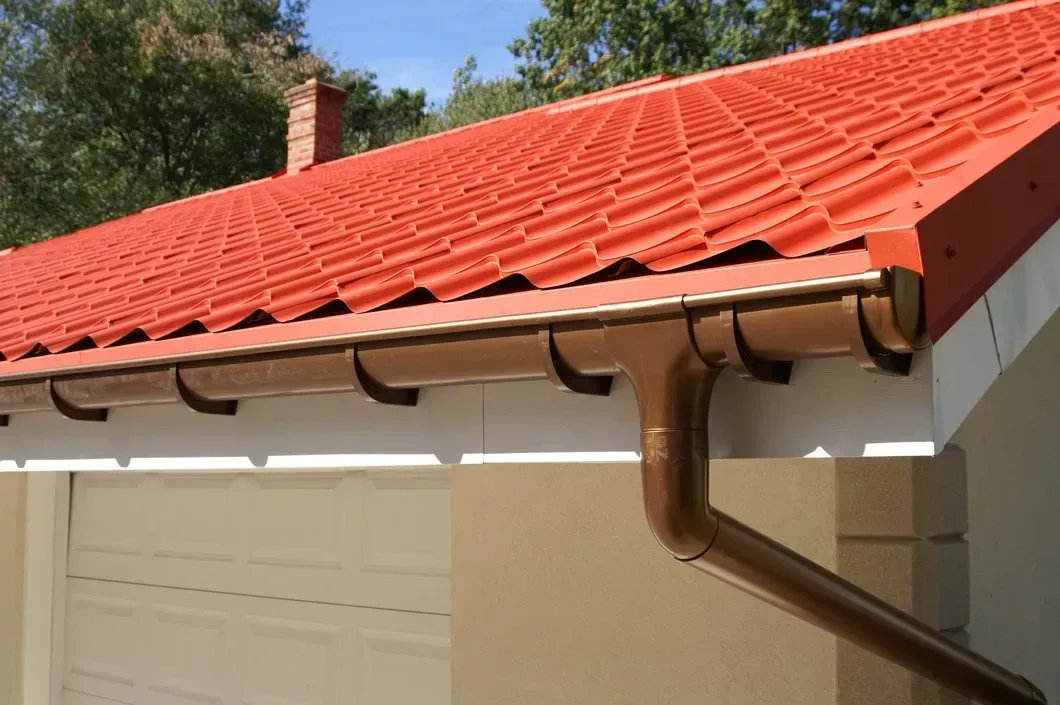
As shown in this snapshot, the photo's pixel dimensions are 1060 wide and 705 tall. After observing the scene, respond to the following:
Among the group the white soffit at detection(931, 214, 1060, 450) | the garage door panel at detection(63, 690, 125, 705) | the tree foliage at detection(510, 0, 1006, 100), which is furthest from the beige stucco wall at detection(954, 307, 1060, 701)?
the tree foliage at detection(510, 0, 1006, 100)

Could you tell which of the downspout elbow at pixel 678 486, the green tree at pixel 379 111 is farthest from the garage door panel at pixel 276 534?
the green tree at pixel 379 111

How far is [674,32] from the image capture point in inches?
893

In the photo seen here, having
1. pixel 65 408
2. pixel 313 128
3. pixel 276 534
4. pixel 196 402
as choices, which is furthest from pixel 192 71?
pixel 196 402

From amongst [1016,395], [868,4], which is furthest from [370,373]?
[868,4]

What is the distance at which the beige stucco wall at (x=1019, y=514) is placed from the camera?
3.92 meters

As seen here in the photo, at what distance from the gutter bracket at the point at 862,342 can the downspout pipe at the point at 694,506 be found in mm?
309

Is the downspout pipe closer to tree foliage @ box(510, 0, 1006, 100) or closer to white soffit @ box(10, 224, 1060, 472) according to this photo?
white soffit @ box(10, 224, 1060, 472)

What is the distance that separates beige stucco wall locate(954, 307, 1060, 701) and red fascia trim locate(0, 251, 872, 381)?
214cm

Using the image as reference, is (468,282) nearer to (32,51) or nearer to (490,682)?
(490,682)

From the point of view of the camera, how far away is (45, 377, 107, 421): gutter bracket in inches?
145

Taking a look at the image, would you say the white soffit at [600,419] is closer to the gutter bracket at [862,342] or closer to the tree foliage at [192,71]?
the gutter bracket at [862,342]

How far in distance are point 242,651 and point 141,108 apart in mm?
22055

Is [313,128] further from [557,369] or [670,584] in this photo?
[557,369]

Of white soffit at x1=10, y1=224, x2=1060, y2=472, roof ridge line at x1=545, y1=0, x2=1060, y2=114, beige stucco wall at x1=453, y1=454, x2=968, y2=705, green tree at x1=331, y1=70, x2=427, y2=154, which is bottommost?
beige stucco wall at x1=453, y1=454, x2=968, y2=705
